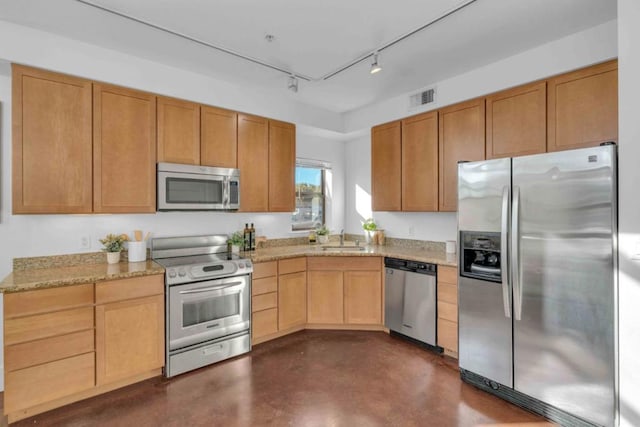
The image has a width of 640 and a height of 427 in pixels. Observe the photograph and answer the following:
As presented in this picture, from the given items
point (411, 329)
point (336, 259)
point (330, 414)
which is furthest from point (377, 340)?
point (330, 414)

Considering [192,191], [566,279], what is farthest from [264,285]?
[566,279]

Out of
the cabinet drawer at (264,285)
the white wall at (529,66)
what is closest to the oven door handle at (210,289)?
the cabinet drawer at (264,285)

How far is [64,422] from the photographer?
85.9 inches

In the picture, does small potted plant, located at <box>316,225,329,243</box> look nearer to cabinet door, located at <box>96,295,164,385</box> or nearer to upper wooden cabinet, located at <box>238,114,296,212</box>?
upper wooden cabinet, located at <box>238,114,296,212</box>

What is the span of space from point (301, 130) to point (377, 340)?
A: 288 centimetres

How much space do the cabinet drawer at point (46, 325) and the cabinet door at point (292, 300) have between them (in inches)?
69.1

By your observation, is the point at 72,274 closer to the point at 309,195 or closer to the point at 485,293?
the point at 309,195

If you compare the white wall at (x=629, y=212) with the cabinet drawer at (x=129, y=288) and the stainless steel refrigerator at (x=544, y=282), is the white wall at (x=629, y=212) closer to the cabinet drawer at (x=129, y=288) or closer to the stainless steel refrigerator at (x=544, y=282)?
the stainless steel refrigerator at (x=544, y=282)

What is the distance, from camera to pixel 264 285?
11.2 feet

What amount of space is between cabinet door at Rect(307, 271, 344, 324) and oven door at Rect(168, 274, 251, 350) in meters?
0.82

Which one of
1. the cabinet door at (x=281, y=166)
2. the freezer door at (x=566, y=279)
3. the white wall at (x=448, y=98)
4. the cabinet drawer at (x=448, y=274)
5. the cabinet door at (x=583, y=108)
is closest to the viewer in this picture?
the freezer door at (x=566, y=279)

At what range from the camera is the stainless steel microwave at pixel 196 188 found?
301cm

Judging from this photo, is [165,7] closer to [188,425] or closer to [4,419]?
[188,425]

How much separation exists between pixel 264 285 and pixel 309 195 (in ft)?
5.85
